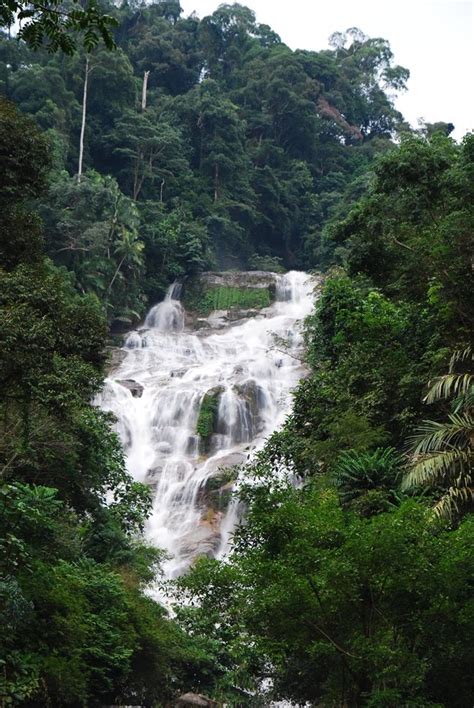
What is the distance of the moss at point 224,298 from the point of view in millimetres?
42125

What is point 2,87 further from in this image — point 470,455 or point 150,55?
point 470,455

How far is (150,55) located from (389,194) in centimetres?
4172

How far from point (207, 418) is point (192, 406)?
1.00 metres

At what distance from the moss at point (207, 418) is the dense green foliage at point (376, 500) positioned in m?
7.07

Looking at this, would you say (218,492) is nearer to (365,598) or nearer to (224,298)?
(365,598)

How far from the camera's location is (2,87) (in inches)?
1764

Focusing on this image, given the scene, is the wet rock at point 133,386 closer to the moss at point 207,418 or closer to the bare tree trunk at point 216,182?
the moss at point 207,418

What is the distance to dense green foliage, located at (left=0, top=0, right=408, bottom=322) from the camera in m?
39.6

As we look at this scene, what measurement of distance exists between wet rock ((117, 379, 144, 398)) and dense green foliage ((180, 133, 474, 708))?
991 centimetres

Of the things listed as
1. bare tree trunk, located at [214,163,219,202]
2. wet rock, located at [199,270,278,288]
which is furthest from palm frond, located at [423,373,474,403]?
bare tree trunk, located at [214,163,219,202]

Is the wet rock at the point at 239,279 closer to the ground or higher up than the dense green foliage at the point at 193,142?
closer to the ground

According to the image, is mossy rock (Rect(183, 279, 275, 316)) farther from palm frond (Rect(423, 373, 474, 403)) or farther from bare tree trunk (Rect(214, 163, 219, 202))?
palm frond (Rect(423, 373, 474, 403))

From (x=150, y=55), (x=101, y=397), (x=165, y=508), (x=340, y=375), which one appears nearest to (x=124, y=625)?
(x=340, y=375)

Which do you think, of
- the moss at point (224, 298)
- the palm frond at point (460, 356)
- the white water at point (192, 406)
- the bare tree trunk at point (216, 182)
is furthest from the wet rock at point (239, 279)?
the palm frond at point (460, 356)
